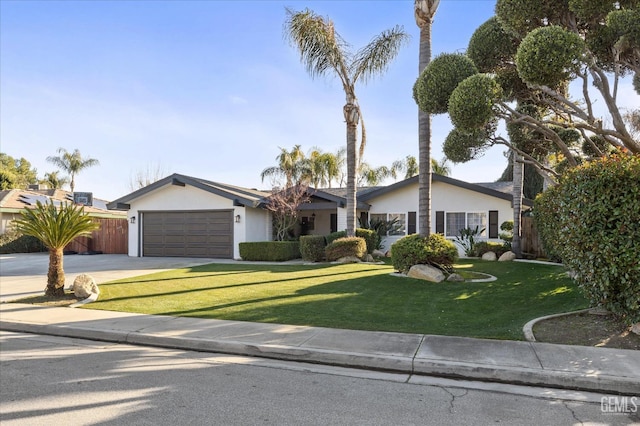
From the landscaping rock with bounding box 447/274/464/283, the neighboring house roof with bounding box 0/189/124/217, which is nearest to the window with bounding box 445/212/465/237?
the landscaping rock with bounding box 447/274/464/283

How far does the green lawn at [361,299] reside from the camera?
6.81 meters

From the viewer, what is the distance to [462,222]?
19.8 m

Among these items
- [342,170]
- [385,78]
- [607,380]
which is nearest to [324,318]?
[607,380]

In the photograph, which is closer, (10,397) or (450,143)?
(10,397)

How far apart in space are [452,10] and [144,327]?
39.4ft

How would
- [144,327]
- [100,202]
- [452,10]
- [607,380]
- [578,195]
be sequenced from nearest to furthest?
1. [607,380]
2. [578,195]
3. [144,327]
4. [452,10]
5. [100,202]

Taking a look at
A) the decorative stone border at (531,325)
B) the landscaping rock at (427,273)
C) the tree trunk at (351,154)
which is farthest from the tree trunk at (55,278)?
the tree trunk at (351,154)

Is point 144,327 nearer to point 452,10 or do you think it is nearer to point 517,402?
point 517,402

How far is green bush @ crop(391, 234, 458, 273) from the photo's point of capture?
35.6ft

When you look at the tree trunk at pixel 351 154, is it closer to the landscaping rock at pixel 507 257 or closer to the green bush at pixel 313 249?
the green bush at pixel 313 249

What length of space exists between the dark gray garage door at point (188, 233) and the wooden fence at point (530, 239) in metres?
13.5

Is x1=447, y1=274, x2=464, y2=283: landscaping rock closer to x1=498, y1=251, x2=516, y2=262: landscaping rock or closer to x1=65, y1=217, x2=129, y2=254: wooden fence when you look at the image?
x1=498, y1=251, x2=516, y2=262: landscaping rock

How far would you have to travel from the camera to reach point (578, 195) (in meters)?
5.96

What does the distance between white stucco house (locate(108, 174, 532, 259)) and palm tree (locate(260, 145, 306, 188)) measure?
14.8 meters
